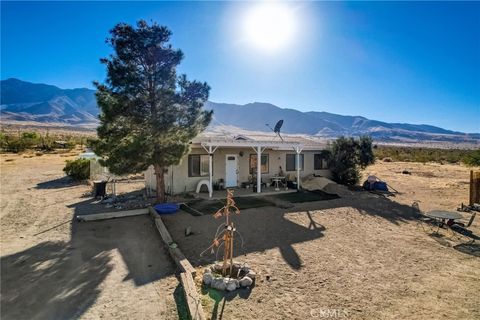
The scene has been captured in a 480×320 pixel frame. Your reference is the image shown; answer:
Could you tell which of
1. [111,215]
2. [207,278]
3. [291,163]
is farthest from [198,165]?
[207,278]

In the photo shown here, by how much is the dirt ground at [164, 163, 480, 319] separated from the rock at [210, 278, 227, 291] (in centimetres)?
12

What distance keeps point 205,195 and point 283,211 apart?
442cm

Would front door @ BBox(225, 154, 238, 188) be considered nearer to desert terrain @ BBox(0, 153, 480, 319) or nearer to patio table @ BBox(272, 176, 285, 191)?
patio table @ BBox(272, 176, 285, 191)

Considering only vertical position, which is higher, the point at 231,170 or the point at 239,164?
the point at 239,164

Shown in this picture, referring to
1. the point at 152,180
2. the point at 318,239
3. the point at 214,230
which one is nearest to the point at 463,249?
the point at 318,239

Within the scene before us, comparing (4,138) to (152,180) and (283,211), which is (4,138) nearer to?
(152,180)

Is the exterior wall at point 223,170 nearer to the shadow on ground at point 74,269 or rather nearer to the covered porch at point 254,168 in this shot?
the covered porch at point 254,168

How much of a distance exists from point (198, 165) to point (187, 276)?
9.96 m

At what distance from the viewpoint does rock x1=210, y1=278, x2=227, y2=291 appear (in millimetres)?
5434

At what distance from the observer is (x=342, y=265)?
21.8ft

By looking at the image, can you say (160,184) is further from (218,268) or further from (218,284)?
(218,284)

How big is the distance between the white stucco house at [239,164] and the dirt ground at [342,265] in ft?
13.7

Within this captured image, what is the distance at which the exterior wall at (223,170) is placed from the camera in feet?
48.6

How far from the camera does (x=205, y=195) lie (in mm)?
14477
